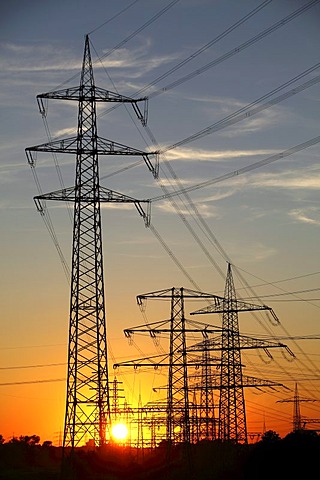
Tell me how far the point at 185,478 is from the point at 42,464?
136 ft

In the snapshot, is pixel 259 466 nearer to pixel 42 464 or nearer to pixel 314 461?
pixel 314 461

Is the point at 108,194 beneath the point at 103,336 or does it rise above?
above

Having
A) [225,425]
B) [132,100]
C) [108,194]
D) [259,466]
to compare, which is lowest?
[259,466]

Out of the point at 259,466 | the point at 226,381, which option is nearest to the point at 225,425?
the point at 226,381

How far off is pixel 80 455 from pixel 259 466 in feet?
79.7

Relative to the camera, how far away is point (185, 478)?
7662 centimetres

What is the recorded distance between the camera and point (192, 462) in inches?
3142

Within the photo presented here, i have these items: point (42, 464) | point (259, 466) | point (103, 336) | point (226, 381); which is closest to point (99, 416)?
point (103, 336)

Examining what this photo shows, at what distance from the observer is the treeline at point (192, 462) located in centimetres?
6712

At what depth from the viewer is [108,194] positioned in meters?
62.6

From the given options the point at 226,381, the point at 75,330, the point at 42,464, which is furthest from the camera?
the point at 42,464

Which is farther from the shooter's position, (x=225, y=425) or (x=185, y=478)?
(x=225, y=425)

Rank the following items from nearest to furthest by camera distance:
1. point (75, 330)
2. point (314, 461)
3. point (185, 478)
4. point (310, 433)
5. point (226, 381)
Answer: point (75, 330) → point (314, 461) → point (310, 433) → point (185, 478) → point (226, 381)

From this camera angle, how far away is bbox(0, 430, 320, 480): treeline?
220 ft
